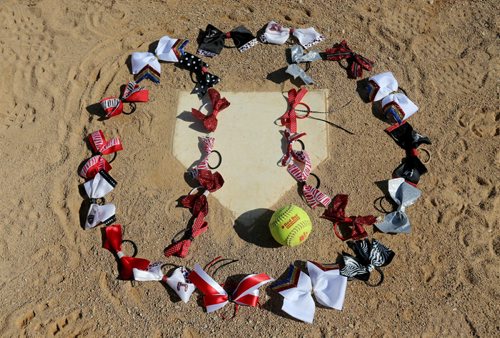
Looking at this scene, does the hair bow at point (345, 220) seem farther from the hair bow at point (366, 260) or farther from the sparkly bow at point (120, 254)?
the sparkly bow at point (120, 254)

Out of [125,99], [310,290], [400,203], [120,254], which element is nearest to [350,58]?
[400,203]

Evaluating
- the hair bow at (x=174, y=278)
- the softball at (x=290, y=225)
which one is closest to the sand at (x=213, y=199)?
the hair bow at (x=174, y=278)

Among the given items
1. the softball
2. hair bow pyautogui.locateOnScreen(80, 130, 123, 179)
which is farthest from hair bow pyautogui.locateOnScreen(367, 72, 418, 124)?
hair bow pyautogui.locateOnScreen(80, 130, 123, 179)

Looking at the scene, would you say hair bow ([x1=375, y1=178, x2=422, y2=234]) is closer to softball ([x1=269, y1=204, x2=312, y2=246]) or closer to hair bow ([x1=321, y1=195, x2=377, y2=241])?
hair bow ([x1=321, y1=195, x2=377, y2=241])

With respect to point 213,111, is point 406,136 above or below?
above

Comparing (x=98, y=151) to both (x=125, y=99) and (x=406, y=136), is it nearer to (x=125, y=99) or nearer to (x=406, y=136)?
(x=125, y=99)
